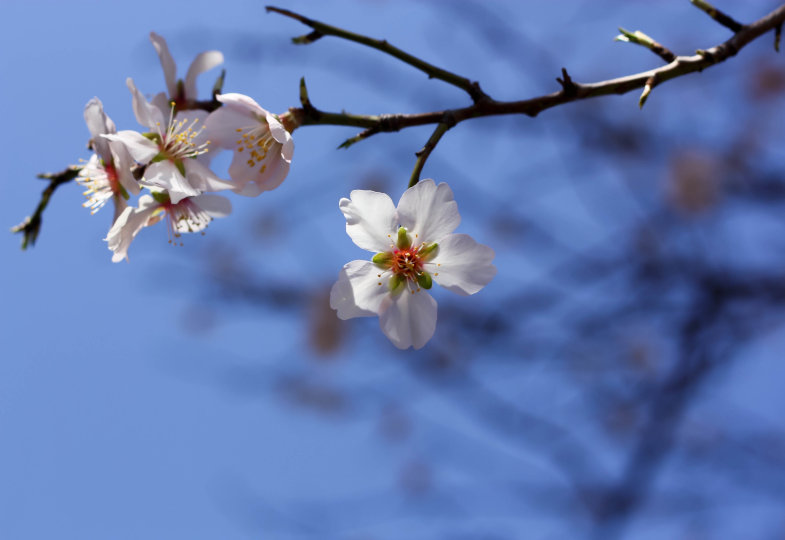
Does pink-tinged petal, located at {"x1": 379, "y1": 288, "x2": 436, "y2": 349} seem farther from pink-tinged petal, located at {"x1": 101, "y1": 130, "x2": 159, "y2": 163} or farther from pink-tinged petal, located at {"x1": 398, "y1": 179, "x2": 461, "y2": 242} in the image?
pink-tinged petal, located at {"x1": 101, "y1": 130, "x2": 159, "y2": 163}

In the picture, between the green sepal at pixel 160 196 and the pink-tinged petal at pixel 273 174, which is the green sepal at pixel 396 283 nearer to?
the pink-tinged petal at pixel 273 174

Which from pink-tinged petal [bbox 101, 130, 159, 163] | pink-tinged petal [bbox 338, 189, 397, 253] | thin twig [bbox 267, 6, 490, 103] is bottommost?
pink-tinged petal [bbox 338, 189, 397, 253]

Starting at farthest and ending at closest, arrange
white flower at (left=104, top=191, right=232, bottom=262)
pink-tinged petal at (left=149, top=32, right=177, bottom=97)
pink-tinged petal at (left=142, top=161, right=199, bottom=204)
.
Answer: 1. pink-tinged petal at (left=149, top=32, right=177, bottom=97)
2. white flower at (left=104, top=191, right=232, bottom=262)
3. pink-tinged petal at (left=142, top=161, right=199, bottom=204)

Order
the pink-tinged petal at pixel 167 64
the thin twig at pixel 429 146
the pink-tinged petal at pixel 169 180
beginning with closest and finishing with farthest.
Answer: the thin twig at pixel 429 146 → the pink-tinged petal at pixel 169 180 → the pink-tinged petal at pixel 167 64

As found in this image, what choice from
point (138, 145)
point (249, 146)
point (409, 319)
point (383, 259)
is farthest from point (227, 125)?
point (409, 319)

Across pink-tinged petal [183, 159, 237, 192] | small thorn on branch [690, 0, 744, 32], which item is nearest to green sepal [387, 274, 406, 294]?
pink-tinged petal [183, 159, 237, 192]

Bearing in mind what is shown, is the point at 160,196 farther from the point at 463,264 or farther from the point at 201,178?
the point at 463,264

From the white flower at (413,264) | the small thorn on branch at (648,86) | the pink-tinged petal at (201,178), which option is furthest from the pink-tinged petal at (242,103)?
the small thorn on branch at (648,86)
